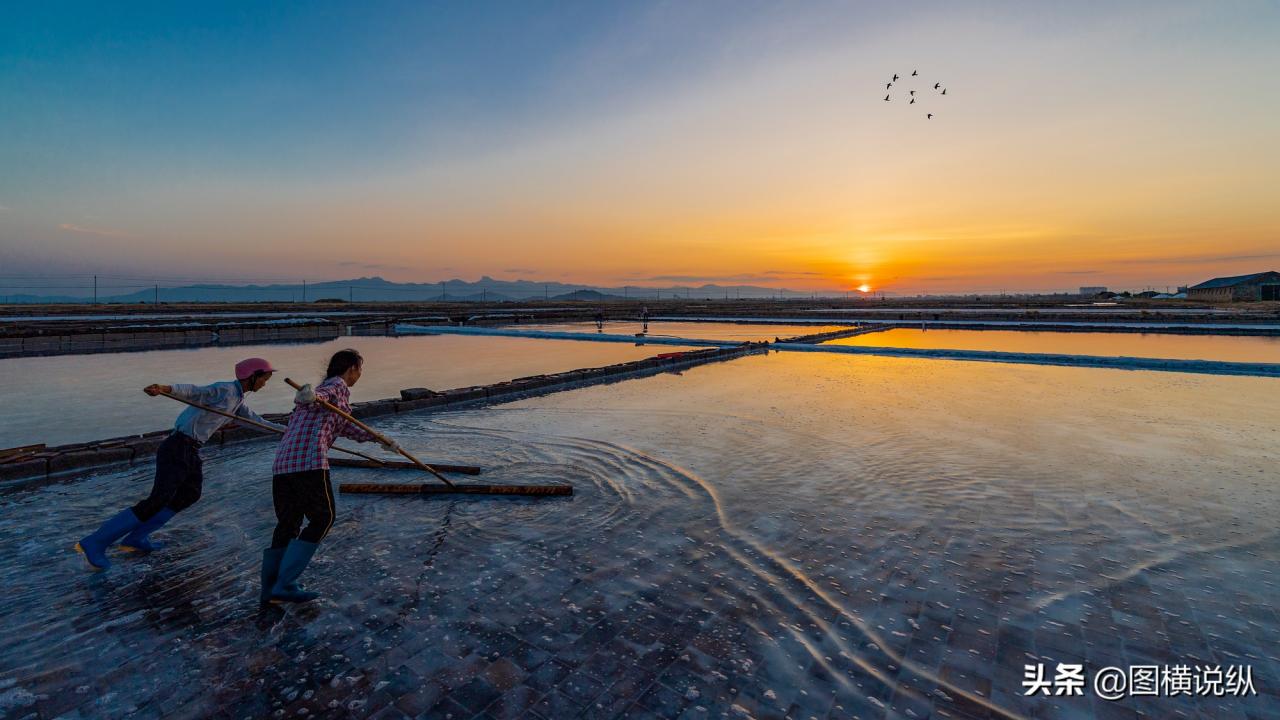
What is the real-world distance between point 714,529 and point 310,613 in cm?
295

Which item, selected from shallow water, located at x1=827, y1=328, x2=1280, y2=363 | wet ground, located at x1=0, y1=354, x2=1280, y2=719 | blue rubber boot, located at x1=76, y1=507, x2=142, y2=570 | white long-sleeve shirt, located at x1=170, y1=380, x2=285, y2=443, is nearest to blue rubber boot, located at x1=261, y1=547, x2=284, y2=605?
wet ground, located at x1=0, y1=354, x2=1280, y2=719

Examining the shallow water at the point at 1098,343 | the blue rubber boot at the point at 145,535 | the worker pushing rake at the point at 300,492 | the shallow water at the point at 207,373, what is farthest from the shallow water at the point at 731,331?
the worker pushing rake at the point at 300,492

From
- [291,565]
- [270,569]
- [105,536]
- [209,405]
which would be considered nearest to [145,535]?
[105,536]

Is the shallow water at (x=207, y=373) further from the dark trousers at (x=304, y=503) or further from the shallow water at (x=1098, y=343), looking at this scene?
the shallow water at (x=1098, y=343)

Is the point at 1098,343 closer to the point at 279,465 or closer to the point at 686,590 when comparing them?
the point at 686,590

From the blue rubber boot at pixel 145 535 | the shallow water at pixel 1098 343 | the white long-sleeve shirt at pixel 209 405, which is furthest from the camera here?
the shallow water at pixel 1098 343

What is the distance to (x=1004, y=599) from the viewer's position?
3.78 m

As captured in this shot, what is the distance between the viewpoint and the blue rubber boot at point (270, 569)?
12.0 feet

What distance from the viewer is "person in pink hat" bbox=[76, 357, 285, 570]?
162 inches

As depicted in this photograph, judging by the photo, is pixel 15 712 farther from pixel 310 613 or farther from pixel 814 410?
pixel 814 410

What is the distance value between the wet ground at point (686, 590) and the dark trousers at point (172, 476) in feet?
1.52

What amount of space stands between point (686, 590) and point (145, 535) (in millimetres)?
4029

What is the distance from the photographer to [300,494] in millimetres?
3623

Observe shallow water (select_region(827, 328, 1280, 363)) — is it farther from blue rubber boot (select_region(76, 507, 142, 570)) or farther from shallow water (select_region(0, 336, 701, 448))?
blue rubber boot (select_region(76, 507, 142, 570))
